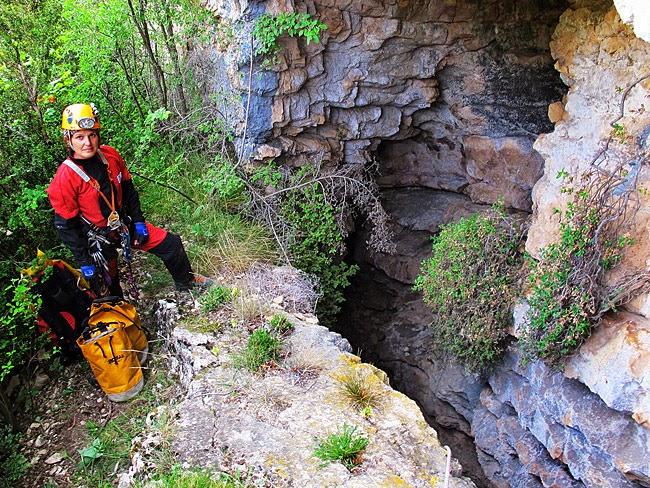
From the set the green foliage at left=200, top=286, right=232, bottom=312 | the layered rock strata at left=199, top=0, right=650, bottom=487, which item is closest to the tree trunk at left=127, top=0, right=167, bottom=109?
the layered rock strata at left=199, top=0, right=650, bottom=487

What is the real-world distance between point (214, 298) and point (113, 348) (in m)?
0.92

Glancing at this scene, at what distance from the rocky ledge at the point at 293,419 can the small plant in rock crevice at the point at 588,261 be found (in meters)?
1.70

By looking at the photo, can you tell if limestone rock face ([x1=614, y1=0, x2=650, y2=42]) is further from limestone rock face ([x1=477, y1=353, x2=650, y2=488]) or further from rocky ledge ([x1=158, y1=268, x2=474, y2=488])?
limestone rock face ([x1=477, y1=353, x2=650, y2=488])

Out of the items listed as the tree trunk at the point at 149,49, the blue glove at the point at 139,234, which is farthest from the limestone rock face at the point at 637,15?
the tree trunk at the point at 149,49

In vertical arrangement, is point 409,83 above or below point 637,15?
below

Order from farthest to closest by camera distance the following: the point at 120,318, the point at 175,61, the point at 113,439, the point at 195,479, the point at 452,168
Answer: the point at 452,168 → the point at 175,61 → the point at 120,318 → the point at 113,439 → the point at 195,479

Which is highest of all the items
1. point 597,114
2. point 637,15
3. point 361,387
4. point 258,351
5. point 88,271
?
point 637,15

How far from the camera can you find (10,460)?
3721 millimetres

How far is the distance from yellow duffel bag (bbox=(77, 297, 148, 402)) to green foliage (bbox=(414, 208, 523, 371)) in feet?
10.5

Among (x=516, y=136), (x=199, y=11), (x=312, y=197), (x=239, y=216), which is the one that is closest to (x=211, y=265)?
(x=239, y=216)

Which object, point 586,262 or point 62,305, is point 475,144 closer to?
point 586,262

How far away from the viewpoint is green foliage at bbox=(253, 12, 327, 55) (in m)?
4.97

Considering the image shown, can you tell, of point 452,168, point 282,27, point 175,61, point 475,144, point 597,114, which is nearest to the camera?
point 597,114

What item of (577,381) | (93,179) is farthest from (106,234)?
(577,381)
